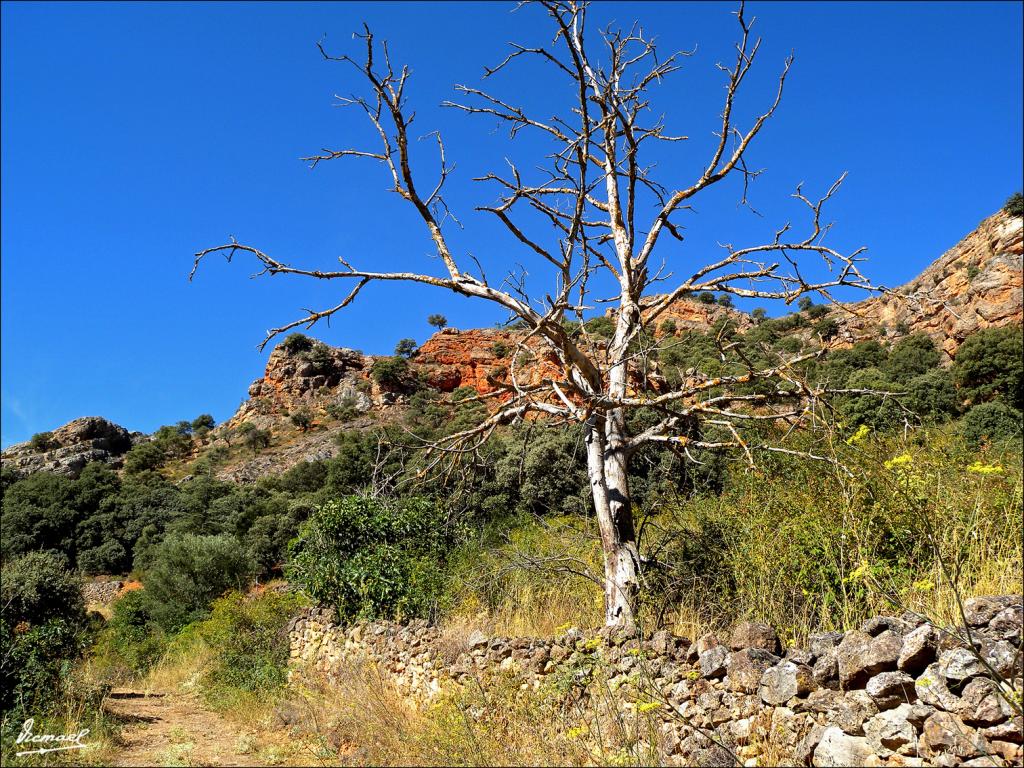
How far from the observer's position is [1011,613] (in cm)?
354

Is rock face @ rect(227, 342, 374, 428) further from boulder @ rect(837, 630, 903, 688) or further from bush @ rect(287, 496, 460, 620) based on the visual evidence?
boulder @ rect(837, 630, 903, 688)

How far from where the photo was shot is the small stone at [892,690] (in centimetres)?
359

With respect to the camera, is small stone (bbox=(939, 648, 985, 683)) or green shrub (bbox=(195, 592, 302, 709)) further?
green shrub (bbox=(195, 592, 302, 709))

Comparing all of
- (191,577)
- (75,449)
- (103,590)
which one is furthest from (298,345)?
(191,577)

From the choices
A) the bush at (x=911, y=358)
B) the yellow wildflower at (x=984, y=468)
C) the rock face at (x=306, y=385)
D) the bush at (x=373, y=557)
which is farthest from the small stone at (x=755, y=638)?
the rock face at (x=306, y=385)

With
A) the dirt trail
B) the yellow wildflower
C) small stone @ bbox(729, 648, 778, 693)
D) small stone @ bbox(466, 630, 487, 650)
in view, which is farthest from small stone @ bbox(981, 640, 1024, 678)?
the dirt trail

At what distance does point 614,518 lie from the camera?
644 centimetres

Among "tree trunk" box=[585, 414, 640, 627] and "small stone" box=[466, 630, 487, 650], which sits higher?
"tree trunk" box=[585, 414, 640, 627]

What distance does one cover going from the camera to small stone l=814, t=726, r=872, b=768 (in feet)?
11.8

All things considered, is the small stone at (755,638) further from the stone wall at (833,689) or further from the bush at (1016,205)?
the bush at (1016,205)

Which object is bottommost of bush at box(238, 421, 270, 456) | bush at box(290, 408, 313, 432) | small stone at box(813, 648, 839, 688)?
small stone at box(813, 648, 839, 688)

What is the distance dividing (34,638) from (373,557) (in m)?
4.43

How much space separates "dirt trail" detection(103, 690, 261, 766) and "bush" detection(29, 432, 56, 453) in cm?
4653

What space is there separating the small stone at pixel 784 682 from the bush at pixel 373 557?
581 centimetres
